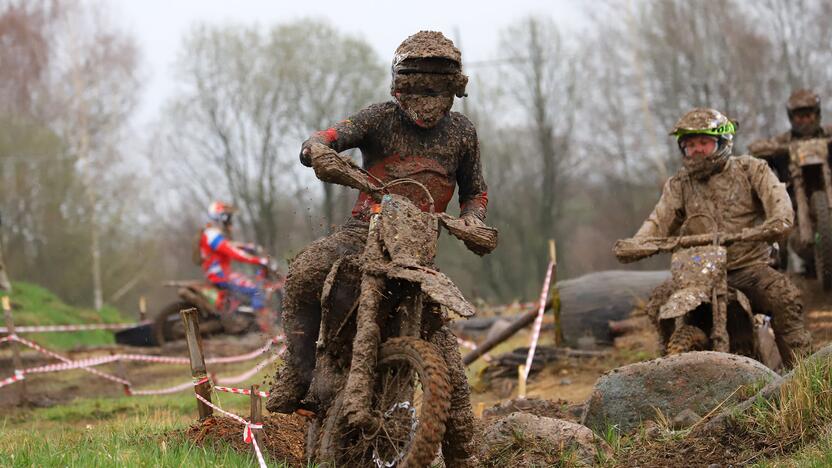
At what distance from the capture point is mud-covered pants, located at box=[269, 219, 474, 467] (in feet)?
17.7

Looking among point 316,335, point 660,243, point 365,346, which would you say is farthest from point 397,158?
point 660,243

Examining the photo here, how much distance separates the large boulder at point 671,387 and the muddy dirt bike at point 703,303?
679mm

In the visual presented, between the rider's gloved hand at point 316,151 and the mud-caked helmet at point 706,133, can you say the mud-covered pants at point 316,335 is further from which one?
the mud-caked helmet at point 706,133

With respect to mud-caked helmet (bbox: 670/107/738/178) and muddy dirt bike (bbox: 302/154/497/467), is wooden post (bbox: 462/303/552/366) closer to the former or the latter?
mud-caked helmet (bbox: 670/107/738/178)

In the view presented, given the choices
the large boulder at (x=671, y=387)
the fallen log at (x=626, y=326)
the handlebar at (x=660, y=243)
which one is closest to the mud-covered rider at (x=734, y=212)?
the handlebar at (x=660, y=243)

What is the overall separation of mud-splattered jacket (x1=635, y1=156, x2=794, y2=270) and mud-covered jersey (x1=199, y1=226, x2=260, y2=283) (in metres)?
11.8

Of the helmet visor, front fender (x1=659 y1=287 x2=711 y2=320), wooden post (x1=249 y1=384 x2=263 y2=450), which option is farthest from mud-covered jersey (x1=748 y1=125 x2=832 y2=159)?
wooden post (x1=249 y1=384 x2=263 y2=450)

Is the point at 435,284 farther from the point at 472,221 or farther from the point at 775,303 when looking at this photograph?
the point at 775,303

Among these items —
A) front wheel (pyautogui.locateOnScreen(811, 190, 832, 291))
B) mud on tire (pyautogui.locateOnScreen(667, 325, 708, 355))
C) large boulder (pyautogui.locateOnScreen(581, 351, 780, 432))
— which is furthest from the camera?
front wheel (pyautogui.locateOnScreen(811, 190, 832, 291))

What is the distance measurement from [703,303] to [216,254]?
1312cm

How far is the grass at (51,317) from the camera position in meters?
20.6

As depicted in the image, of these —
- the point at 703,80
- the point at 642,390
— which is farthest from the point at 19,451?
the point at 703,80

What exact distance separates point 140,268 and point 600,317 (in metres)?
28.5

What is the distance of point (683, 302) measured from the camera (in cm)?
740
